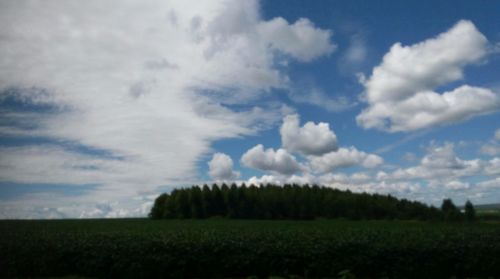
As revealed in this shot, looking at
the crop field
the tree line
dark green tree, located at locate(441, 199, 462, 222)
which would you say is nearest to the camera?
the crop field

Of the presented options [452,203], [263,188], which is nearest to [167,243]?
[263,188]

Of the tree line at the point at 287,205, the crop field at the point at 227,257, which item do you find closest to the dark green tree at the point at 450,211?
the tree line at the point at 287,205

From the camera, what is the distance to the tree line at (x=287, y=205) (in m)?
74.4

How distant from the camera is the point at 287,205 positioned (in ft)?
249

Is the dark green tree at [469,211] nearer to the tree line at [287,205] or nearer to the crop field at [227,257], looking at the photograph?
the tree line at [287,205]

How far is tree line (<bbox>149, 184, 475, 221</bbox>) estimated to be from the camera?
74.4 meters

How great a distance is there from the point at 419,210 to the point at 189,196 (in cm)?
4221

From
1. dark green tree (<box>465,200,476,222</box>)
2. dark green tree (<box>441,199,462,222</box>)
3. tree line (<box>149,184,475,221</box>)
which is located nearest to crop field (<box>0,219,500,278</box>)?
tree line (<box>149,184,475,221</box>)

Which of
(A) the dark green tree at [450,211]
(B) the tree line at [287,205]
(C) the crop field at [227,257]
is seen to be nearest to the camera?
(C) the crop field at [227,257]

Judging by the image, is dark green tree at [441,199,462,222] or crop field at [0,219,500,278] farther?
dark green tree at [441,199,462,222]

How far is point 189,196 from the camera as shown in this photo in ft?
245

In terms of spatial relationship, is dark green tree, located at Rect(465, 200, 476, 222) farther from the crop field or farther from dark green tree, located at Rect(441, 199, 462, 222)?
the crop field

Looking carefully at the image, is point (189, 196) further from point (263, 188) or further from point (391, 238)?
point (391, 238)

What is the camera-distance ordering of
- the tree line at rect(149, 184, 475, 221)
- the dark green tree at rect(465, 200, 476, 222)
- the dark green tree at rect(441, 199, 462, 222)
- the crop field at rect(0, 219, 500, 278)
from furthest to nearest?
the dark green tree at rect(465, 200, 476, 222) < the dark green tree at rect(441, 199, 462, 222) < the tree line at rect(149, 184, 475, 221) < the crop field at rect(0, 219, 500, 278)
